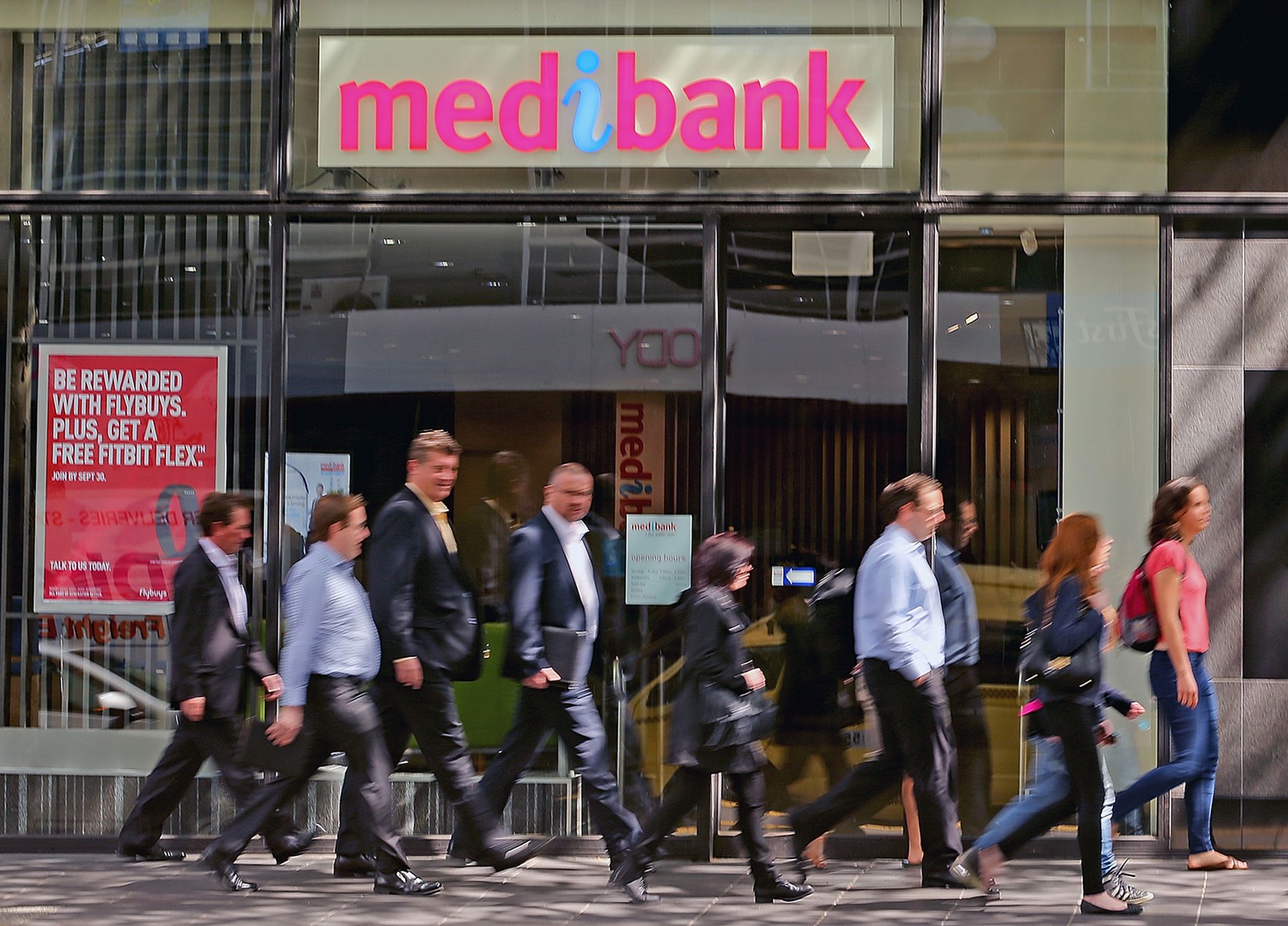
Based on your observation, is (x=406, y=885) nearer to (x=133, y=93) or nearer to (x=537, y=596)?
(x=537, y=596)

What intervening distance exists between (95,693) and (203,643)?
4.58ft

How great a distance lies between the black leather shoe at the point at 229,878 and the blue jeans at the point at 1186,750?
3.92 m

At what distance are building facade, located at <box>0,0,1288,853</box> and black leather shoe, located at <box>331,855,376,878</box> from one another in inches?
30.3

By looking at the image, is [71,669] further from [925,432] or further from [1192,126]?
[1192,126]

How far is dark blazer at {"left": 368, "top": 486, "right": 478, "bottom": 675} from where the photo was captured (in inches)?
264

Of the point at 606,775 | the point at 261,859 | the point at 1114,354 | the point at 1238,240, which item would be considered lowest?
the point at 261,859

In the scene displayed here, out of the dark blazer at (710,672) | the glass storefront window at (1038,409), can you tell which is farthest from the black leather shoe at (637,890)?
the glass storefront window at (1038,409)

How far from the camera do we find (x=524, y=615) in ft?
22.1

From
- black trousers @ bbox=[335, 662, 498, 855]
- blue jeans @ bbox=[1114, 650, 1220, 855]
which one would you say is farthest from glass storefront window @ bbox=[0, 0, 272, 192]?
blue jeans @ bbox=[1114, 650, 1220, 855]

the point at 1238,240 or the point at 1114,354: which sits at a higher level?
the point at 1238,240

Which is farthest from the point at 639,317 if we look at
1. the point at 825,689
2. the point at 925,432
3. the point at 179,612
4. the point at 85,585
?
the point at 85,585

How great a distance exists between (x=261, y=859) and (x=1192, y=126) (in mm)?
5997

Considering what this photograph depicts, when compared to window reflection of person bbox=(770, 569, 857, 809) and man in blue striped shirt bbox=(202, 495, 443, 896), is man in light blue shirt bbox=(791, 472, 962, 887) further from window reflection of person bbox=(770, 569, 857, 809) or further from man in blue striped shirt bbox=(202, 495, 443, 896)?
man in blue striped shirt bbox=(202, 495, 443, 896)

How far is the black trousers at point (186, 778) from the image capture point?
705cm
